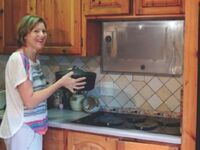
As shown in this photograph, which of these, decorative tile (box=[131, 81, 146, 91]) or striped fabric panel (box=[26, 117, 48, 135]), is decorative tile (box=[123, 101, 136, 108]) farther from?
striped fabric panel (box=[26, 117, 48, 135])

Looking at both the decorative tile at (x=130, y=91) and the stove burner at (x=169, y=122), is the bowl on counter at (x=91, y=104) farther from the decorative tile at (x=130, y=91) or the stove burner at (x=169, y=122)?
the stove burner at (x=169, y=122)

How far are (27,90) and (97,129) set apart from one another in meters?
0.50

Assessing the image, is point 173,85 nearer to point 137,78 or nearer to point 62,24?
point 137,78

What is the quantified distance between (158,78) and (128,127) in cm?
51

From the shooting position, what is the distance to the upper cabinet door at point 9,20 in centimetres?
280

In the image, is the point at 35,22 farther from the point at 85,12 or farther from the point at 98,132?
the point at 98,132

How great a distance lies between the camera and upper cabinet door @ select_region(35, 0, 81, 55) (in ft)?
8.31

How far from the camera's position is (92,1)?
2.44 m

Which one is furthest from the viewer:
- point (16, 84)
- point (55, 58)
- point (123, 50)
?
point (55, 58)

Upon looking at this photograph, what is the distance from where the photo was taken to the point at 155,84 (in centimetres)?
262

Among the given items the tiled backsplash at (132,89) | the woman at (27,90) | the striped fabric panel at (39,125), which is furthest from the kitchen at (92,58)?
the woman at (27,90)

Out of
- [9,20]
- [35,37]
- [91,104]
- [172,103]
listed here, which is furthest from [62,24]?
[172,103]

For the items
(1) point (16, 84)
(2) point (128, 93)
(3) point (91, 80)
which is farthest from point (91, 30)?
(1) point (16, 84)

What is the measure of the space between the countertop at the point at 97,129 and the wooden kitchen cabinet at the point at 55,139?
A: 0.04 meters
